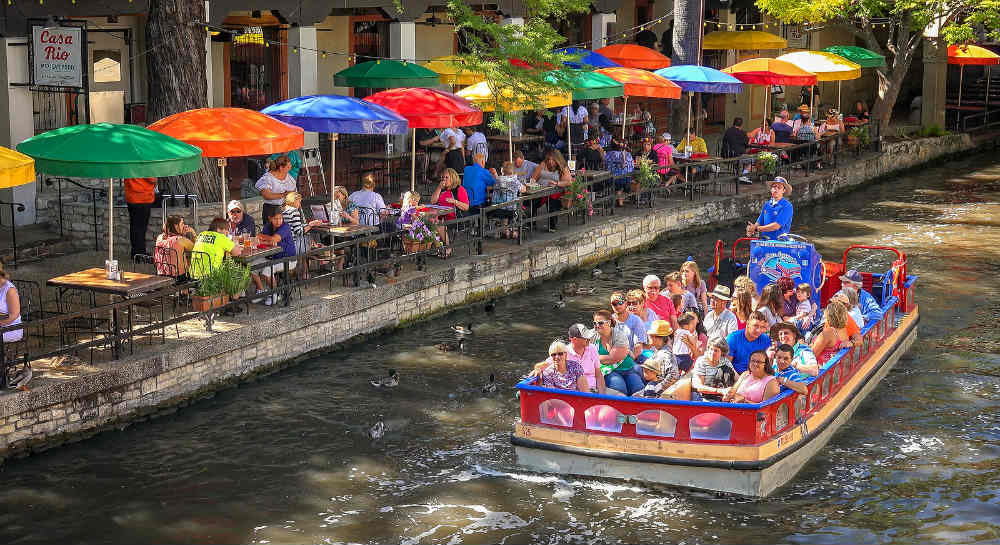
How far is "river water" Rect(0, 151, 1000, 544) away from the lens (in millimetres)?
11039

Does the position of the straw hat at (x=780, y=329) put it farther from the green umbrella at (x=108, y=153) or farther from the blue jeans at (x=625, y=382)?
the green umbrella at (x=108, y=153)

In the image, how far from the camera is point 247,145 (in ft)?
49.3

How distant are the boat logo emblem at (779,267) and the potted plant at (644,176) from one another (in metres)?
6.54

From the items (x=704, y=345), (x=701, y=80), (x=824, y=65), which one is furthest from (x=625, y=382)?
(x=824, y=65)

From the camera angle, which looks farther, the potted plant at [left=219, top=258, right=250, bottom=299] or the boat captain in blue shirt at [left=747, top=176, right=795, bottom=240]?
the boat captain in blue shirt at [left=747, top=176, right=795, bottom=240]

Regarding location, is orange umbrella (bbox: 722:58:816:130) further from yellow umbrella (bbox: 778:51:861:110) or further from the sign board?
the sign board

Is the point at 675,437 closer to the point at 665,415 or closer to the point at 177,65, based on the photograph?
the point at 665,415

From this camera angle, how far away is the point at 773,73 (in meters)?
26.5

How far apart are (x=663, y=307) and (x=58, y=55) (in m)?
9.56

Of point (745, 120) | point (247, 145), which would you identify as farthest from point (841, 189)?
point (247, 145)

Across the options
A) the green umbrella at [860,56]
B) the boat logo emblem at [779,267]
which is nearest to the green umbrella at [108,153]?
the boat logo emblem at [779,267]

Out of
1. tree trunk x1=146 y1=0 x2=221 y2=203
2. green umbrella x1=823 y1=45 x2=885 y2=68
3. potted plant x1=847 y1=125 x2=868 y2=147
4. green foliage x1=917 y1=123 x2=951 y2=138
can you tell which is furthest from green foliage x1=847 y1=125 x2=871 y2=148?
tree trunk x1=146 y1=0 x2=221 y2=203

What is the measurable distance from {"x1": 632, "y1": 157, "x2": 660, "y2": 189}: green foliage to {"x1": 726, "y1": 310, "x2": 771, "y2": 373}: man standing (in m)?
10.4

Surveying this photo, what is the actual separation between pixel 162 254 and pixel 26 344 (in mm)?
2188
